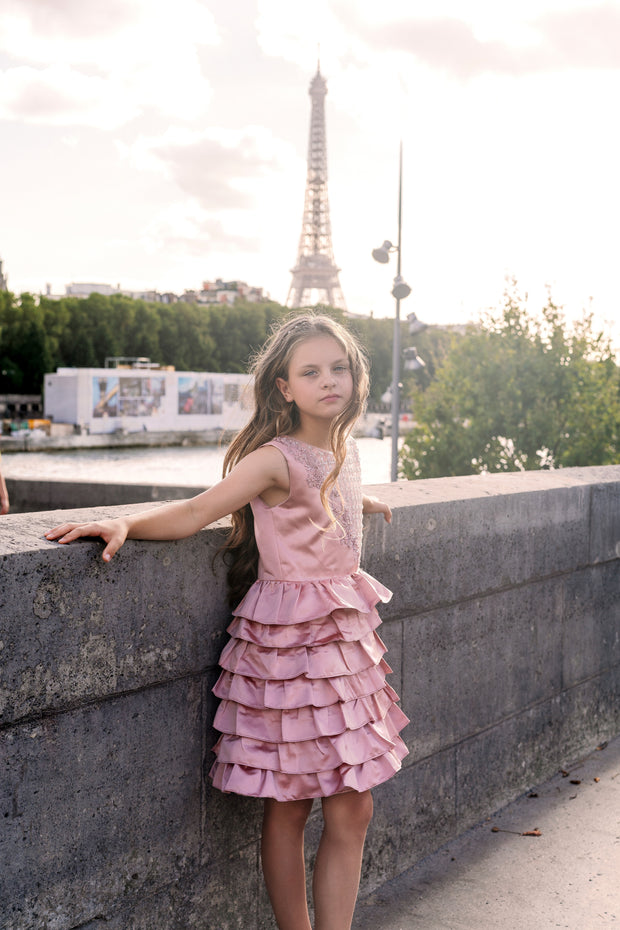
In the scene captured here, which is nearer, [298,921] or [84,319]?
[298,921]

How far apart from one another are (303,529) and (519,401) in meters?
17.3

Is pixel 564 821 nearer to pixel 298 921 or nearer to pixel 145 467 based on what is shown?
pixel 298 921

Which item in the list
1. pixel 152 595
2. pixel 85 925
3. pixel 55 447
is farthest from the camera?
pixel 55 447

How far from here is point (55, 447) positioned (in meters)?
57.3

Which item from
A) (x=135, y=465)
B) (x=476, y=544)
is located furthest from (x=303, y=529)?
(x=135, y=465)

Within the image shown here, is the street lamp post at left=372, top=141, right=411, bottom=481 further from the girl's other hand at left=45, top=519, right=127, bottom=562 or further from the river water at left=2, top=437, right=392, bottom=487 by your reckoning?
the girl's other hand at left=45, top=519, right=127, bottom=562

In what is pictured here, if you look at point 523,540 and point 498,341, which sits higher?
point 498,341

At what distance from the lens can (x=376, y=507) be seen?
9.30 feet

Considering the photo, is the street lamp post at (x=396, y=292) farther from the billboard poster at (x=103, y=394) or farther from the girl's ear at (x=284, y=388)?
the billboard poster at (x=103, y=394)

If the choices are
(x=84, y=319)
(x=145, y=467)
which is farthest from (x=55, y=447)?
(x=84, y=319)

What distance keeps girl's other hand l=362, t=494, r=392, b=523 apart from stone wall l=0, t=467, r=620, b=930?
74 mm

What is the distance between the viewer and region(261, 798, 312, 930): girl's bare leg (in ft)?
7.85

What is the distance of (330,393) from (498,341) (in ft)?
57.8

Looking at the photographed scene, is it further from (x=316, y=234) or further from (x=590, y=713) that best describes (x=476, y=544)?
(x=316, y=234)
